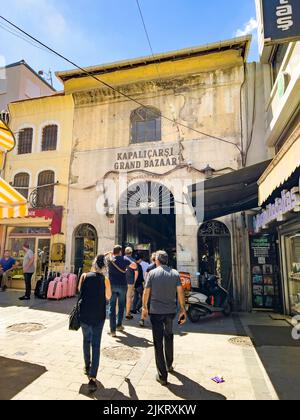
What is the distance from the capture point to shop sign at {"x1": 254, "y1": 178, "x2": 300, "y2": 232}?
5410 millimetres

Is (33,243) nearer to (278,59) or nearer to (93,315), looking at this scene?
(93,315)

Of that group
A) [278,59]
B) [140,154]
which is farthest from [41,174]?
[278,59]

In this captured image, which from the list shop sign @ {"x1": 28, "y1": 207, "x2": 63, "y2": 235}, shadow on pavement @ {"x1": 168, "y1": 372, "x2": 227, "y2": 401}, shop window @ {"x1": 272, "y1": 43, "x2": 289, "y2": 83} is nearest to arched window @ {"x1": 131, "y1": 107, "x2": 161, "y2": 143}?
shop sign @ {"x1": 28, "y1": 207, "x2": 63, "y2": 235}

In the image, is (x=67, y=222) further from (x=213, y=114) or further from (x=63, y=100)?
(x=213, y=114)

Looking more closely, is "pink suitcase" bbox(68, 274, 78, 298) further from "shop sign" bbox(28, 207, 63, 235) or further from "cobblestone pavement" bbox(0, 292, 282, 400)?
"cobblestone pavement" bbox(0, 292, 282, 400)

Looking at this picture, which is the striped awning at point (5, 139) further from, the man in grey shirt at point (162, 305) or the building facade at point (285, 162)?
the building facade at point (285, 162)

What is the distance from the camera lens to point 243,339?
255 inches

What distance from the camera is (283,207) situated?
6145mm

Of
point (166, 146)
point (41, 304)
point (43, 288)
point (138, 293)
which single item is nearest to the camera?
point (138, 293)

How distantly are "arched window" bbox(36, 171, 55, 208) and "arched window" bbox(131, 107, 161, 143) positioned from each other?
14.0ft

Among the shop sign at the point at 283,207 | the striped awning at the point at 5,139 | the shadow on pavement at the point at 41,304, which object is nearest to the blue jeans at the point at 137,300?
the shadow on pavement at the point at 41,304

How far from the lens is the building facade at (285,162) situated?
5179 mm

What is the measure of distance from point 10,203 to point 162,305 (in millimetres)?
3336

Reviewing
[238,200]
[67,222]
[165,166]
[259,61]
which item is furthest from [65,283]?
[259,61]
